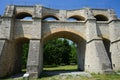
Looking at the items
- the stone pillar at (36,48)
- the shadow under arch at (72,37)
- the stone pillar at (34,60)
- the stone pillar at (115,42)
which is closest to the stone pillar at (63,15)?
the shadow under arch at (72,37)

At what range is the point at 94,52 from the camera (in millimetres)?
17688

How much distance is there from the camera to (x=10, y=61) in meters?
18.4

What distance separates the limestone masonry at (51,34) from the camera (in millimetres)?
17016

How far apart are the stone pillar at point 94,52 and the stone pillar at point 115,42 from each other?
2357mm

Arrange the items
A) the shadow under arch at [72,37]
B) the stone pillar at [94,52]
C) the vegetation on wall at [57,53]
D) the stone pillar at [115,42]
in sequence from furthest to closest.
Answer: the vegetation on wall at [57,53], the shadow under arch at [72,37], the stone pillar at [115,42], the stone pillar at [94,52]

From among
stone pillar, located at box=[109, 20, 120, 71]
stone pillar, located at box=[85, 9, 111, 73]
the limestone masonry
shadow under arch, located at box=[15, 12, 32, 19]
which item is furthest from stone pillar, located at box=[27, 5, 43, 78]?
stone pillar, located at box=[109, 20, 120, 71]

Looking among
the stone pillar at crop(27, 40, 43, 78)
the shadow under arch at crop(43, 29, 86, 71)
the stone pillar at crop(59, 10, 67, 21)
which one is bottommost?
the stone pillar at crop(27, 40, 43, 78)

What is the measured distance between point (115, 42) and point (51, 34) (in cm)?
790

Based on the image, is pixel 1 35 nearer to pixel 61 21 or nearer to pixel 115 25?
pixel 61 21

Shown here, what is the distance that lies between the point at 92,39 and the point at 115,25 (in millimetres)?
4293

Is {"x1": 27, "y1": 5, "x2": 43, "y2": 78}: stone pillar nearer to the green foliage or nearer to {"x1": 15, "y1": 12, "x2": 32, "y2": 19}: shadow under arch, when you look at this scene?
{"x1": 15, "y1": 12, "x2": 32, "y2": 19}: shadow under arch

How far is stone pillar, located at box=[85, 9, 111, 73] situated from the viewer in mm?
16619

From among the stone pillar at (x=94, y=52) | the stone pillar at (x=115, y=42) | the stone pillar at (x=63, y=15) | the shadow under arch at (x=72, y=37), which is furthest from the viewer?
the stone pillar at (x=63, y=15)

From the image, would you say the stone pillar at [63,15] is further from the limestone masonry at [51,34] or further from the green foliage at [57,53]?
the green foliage at [57,53]
